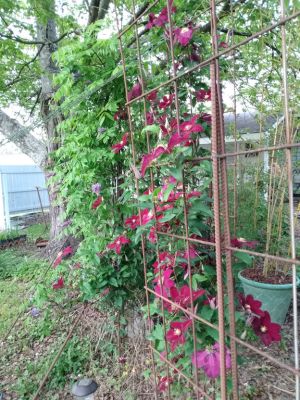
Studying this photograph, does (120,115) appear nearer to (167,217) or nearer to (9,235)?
(167,217)

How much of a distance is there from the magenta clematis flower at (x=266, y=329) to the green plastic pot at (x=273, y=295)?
985mm

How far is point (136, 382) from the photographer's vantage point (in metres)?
1.88

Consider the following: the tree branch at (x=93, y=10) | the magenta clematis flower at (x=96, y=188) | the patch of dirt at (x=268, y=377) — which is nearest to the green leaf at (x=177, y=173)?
the magenta clematis flower at (x=96, y=188)

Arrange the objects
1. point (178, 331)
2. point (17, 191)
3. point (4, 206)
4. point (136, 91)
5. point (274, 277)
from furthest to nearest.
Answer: point (17, 191) < point (4, 206) < point (274, 277) < point (136, 91) < point (178, 331)

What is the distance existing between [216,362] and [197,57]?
1.29 m

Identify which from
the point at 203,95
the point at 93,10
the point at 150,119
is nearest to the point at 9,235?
the point at 93,10

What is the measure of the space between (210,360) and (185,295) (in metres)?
0.25

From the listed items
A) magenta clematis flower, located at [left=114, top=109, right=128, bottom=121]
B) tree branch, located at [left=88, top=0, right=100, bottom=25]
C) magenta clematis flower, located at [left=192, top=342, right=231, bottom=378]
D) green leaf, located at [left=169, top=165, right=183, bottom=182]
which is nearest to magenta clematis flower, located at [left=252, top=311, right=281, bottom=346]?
magenta clematis flower, located at [left=192, top=342, right=231, bottom=378]

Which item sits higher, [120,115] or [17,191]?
[120,115]

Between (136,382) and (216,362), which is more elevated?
(216,362)

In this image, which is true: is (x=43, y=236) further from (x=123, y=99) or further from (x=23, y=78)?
(x=123, y=99)

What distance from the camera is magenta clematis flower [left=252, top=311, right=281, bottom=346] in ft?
3.68

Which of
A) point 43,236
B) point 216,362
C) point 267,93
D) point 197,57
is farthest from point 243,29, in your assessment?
point 43,236

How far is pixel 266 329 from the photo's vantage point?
3.73 feet
